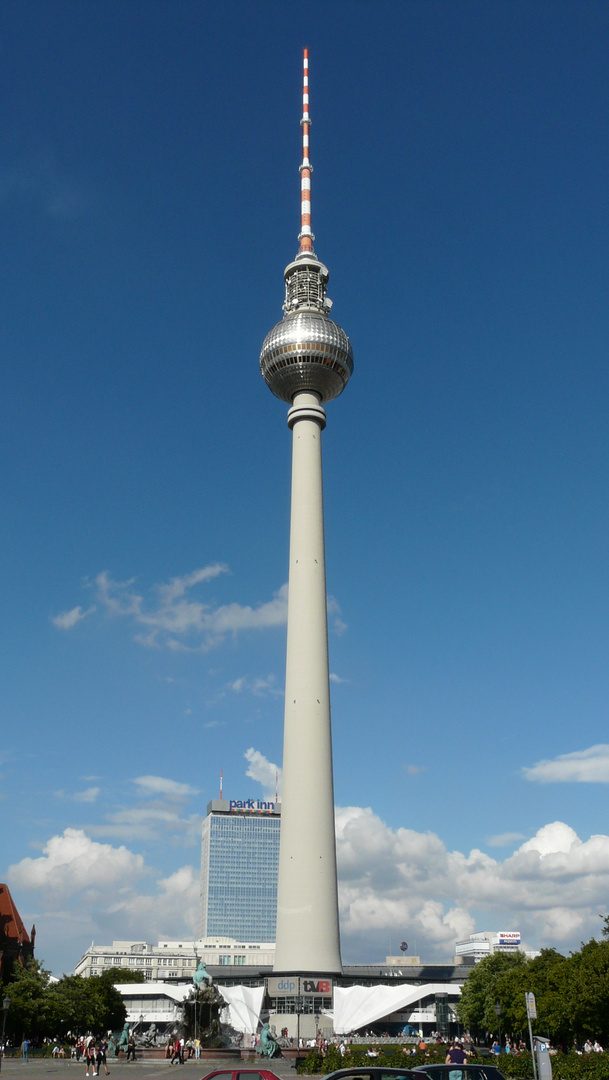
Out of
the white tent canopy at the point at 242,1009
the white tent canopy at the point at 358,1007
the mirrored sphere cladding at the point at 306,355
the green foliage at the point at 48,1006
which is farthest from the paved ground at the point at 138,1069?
the mirrored sphere cladding at the point at 306,355

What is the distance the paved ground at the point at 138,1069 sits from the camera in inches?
1865

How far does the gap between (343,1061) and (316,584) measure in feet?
191

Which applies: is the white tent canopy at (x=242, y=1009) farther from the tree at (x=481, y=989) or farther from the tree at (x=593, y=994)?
the tree at (x=481, y=989)

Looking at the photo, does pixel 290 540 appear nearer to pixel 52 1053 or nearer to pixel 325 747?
pixel 325 747

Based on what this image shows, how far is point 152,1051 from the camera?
65.2 m

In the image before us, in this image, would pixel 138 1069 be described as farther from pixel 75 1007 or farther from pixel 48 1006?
pixel 75 1007

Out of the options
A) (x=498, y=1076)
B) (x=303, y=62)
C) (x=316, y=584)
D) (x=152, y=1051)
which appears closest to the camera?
(x=498, y=1076)

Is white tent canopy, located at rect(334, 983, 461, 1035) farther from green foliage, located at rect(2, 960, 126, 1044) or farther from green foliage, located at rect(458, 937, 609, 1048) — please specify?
green foliage, located at rect(2, 960, 126, 1044)

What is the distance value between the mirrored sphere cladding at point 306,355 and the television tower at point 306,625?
11cm

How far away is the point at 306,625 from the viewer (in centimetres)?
9206

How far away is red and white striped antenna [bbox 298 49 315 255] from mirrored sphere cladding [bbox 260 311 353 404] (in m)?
13.0

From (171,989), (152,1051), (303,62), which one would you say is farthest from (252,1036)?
(303,62)

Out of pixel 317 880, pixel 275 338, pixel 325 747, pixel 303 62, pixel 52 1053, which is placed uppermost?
pixel 303 62

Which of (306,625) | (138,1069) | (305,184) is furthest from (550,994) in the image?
(305,184)
